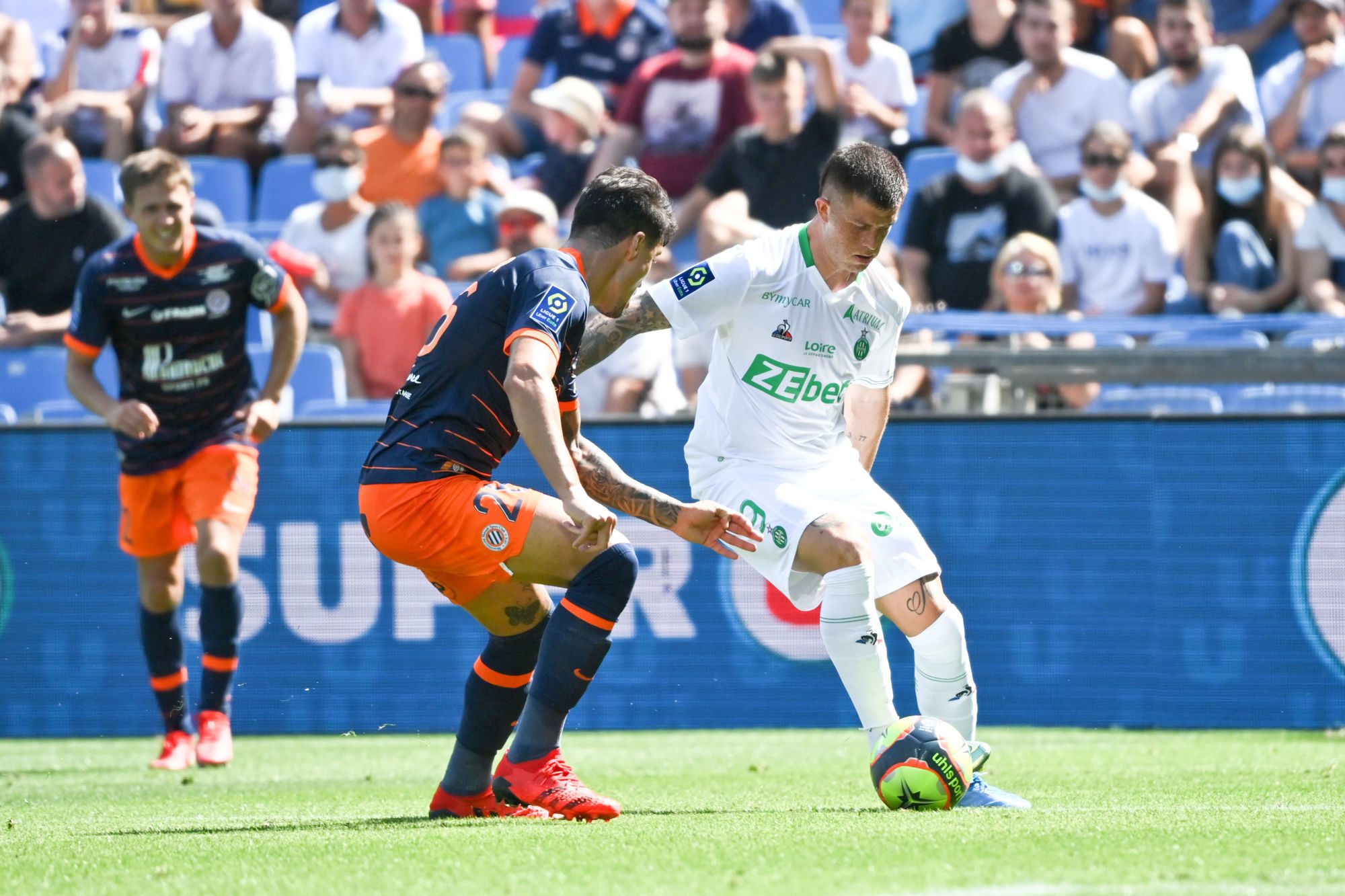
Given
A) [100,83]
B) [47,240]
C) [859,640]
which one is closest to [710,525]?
[859,640]

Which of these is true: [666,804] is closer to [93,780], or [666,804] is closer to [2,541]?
[93,780]

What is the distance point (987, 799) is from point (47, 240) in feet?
26.3

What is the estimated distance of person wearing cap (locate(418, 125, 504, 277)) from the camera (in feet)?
36.6

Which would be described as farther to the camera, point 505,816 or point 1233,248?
point 1233,248

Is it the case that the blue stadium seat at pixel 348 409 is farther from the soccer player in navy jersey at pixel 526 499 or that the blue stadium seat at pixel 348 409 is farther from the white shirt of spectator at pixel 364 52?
the soccer player in navy jersey at pixel 526 499

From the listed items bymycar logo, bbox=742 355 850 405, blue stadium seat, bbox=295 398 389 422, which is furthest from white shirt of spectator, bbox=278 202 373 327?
bymycar logo, bbox=742 355 850 405

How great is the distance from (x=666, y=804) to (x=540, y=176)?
7243 millimetres

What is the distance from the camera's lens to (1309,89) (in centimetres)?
1109

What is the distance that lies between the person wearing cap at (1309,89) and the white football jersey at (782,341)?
6613 millimetres

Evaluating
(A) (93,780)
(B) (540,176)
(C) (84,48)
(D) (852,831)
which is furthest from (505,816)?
(C) (84,48)

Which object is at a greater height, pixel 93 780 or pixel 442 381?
pixel 442 381

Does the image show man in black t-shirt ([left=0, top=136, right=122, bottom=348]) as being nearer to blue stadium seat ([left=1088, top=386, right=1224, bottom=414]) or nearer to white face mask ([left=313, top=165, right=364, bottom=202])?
white face mask ([left=313, top=165, right=364, bottom=202])

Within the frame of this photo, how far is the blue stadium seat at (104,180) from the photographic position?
40.7ft

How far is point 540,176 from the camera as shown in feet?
39.1
